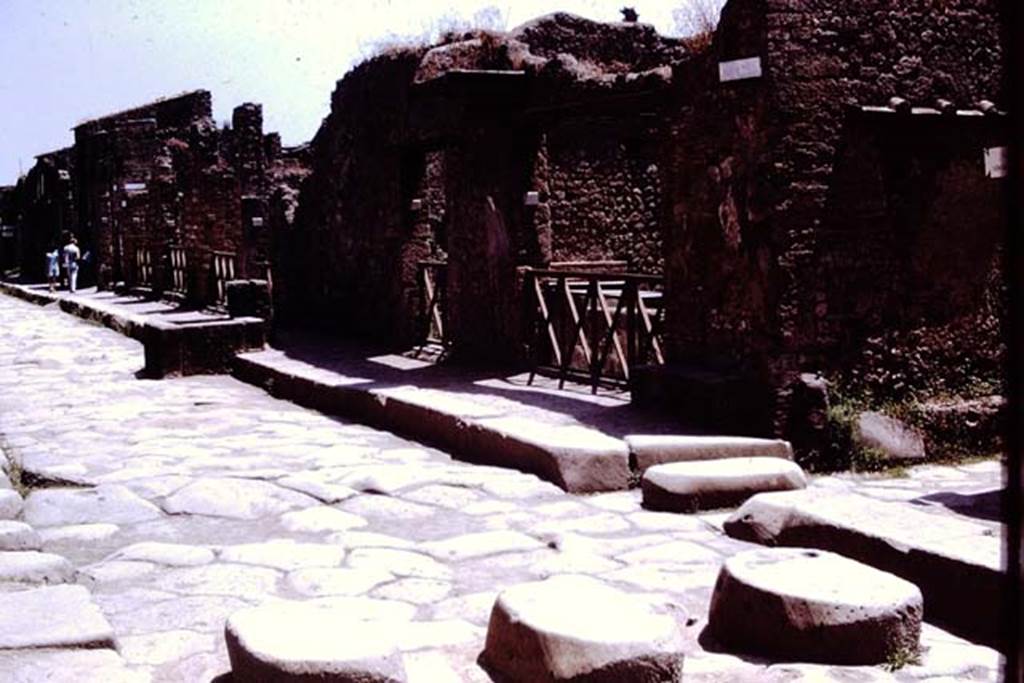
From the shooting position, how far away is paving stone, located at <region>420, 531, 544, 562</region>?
14.9 feet

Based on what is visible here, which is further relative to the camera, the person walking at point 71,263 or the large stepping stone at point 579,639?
the person walking at point 71,263

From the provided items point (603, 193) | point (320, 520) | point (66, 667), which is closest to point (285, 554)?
point (320, 520)

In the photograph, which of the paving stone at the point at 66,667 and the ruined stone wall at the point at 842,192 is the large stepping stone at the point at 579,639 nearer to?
the paving stone at the point at 66,667

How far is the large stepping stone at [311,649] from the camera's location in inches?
109

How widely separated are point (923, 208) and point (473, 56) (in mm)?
5354

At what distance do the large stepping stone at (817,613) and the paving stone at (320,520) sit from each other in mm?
2016

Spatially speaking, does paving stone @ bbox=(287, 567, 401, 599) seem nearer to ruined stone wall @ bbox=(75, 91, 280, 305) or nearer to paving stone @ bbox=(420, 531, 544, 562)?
paving stone @ bbox=(420, 531, 544, 562)

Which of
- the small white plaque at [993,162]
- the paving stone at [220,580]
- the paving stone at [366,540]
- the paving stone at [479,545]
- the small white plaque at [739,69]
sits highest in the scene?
the small white plaque at [739,69]

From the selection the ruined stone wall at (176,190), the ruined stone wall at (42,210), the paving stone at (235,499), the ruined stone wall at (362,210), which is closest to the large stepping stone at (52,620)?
the paving stone at (235,499)

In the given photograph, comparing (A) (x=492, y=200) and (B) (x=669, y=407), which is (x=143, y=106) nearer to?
(A) (x=492, y=200)

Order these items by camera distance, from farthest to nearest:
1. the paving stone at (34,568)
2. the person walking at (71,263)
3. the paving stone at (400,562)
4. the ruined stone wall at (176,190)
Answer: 1. the person walking at (71,263)
2. the ruined stone wall at (176,190)
3. the paving stone at (400,562)
4. the paving stone at (34,568)

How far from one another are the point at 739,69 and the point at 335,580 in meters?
4.08

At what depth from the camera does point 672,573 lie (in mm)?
4258

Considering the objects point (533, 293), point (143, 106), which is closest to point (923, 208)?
point (533, 293)
